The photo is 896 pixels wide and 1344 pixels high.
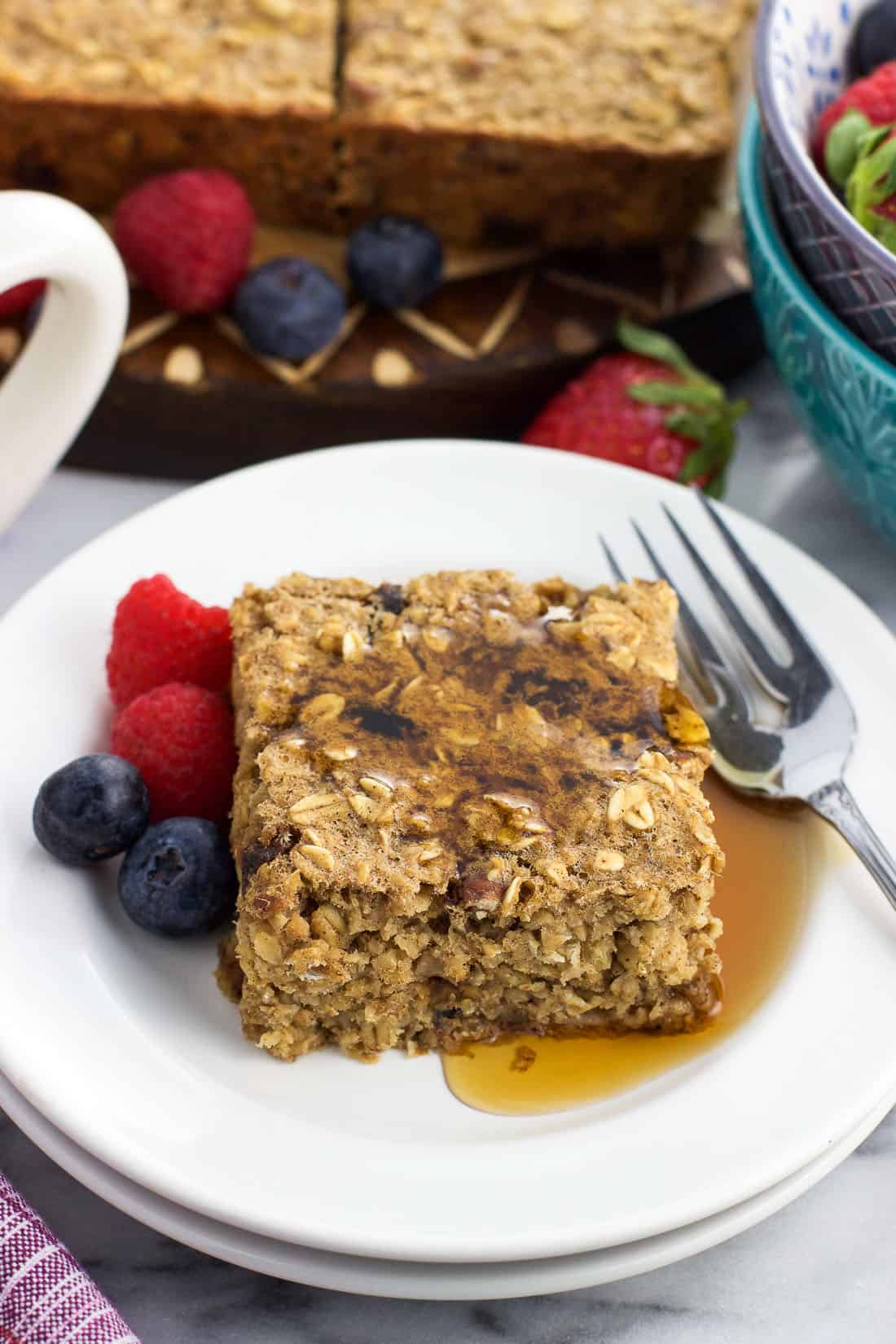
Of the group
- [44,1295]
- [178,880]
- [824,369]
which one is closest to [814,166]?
[824,369]

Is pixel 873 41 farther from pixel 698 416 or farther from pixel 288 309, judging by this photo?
pixel 288 309

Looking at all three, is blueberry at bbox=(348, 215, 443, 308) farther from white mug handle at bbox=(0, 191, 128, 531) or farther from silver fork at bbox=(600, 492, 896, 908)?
silver fork at bbox=(600, 492, 896, 908)

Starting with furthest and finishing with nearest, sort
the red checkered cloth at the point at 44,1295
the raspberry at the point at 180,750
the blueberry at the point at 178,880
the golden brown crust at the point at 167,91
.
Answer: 1. the golden brown crust at the point at 167,91
2. the raspberry at the point at 180,750
3. the blueberry at the point at 178,880
4. the red checkered cloth at the point at 44,1295

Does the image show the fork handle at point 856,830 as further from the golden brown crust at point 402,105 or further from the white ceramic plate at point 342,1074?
the golden brown crust at point 402,105

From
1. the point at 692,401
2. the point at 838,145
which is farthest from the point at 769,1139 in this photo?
the point at 838,145

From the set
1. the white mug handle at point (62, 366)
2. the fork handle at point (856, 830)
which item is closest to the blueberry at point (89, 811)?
the white mug handle at point (62, 366)

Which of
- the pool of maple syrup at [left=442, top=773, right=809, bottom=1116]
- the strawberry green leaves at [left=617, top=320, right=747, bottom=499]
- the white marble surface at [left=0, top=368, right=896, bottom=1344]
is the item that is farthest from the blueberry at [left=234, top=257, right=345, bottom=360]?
the white marble surface at [left=0, top=368, right=896, bottom=1344]

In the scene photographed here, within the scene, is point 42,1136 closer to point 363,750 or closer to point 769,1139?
point 363,750
